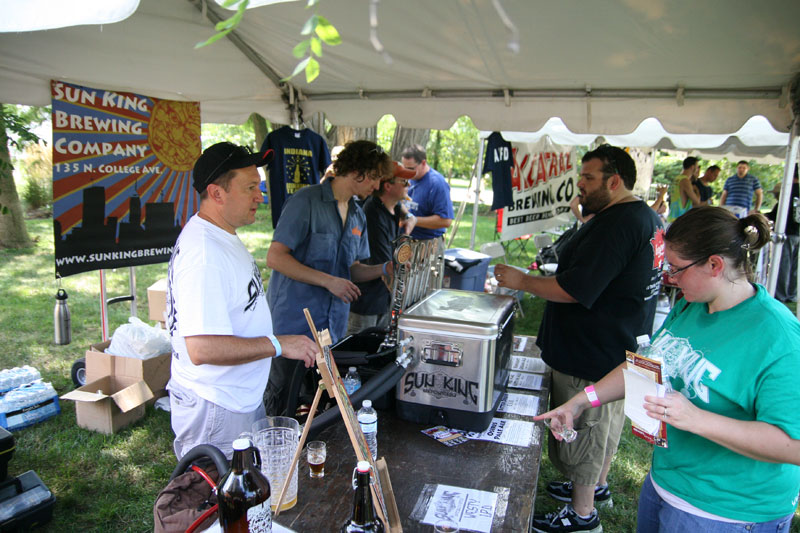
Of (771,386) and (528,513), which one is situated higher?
(771,386)

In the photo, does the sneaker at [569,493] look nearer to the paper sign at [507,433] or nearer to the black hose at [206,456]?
the paper sign at [507,433]

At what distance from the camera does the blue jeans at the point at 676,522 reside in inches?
58.4

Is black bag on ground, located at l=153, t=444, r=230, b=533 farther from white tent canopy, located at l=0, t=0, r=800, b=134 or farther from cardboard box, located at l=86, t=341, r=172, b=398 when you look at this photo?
cardboard box, located at l=86, t=341, r=172, b=398

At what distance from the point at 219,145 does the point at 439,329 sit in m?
1.08

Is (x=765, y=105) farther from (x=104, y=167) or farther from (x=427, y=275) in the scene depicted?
(x=104, y=167)

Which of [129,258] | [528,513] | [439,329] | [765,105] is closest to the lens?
[528,513]

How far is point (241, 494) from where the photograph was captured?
106 centimetres

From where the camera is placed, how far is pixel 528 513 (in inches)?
57.2

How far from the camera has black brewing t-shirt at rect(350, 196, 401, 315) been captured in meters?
3.81

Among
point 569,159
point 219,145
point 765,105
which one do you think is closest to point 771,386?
point 219,145

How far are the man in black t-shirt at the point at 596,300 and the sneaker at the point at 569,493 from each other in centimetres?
49

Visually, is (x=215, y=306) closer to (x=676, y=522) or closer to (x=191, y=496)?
(x=191, y=496)

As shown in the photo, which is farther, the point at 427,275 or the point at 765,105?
the point at 765,105

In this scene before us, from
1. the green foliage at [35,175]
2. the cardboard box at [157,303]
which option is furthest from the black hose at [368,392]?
the green foliage at [35,175]
